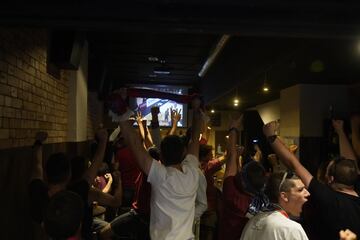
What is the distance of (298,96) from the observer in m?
6.39

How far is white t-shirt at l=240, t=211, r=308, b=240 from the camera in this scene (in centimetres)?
187

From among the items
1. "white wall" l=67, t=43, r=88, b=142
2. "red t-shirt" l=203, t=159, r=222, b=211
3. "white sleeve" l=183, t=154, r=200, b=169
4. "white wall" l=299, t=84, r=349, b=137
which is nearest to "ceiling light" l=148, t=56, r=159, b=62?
"white wall" l=67, t=43, r=88, b=142

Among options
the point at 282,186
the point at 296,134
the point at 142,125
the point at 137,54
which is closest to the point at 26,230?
the point at 142,125

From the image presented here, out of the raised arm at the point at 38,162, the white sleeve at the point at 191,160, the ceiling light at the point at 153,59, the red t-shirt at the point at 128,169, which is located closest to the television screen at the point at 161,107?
the ceiling light at the point at 153,59

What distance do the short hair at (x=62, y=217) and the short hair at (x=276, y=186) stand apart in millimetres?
1044

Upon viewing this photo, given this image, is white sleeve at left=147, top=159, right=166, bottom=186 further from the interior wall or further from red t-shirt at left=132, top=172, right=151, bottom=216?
the interior wall

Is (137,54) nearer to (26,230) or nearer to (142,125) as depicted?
(142,125)

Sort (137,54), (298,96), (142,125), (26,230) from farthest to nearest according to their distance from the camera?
(137,54) → (298,96) → (142,125) → (26,230)

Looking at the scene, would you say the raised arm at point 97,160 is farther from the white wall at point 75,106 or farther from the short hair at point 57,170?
the white wall at point 75,106

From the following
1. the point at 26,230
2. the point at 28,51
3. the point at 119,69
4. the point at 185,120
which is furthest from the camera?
the point at 185,120

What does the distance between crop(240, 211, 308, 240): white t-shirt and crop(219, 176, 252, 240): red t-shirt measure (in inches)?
17.1

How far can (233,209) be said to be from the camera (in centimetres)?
260

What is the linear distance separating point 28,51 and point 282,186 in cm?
261

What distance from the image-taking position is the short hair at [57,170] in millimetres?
2383
